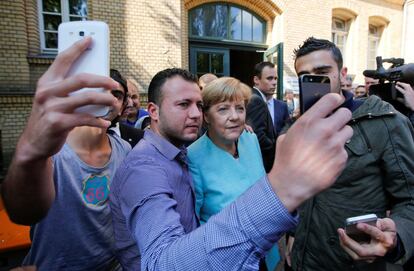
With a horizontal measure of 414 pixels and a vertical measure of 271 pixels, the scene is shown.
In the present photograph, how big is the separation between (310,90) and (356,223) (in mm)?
577

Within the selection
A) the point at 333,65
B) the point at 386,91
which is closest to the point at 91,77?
the point at 333,65

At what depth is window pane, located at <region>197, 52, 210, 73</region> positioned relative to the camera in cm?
765

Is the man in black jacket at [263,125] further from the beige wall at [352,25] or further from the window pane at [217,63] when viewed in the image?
the beige wall at [352,25]

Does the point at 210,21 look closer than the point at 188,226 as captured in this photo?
No

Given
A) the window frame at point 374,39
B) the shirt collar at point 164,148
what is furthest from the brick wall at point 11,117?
the window frame at point 374,39

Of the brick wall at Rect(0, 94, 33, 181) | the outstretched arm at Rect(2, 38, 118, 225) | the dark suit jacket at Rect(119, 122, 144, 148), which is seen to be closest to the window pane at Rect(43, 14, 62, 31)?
the brick wall at Rect(0, 94, 33, 181)

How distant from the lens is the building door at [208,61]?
756 centimetres

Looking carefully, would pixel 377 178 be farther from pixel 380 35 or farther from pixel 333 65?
pixel 380 35

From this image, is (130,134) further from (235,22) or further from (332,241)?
(235,22)

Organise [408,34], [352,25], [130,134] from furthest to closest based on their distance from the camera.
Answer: [408,34] < [352,25] < [130,134]

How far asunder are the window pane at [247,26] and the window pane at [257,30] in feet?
0.50

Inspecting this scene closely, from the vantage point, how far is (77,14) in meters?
6.16

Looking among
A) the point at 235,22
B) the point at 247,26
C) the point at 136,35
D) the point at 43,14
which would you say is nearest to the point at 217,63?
the point at 235,22

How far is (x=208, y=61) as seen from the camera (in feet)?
25.5
